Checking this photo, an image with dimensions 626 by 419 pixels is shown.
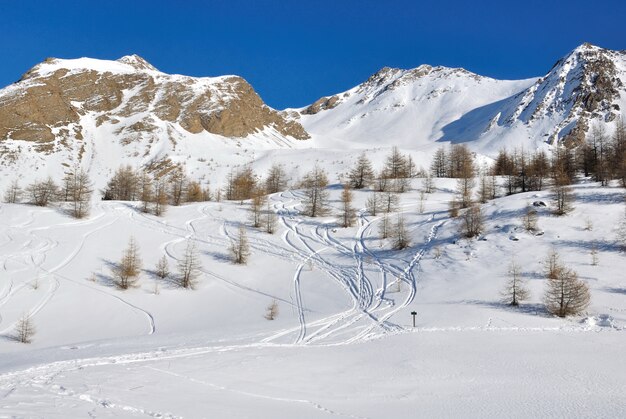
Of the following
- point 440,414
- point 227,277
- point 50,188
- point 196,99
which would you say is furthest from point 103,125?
point 440,414

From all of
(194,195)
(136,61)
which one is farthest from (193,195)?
(136,61)

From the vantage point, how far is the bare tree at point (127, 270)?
→ 36.4 metres

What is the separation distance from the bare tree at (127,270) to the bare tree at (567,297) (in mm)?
30233

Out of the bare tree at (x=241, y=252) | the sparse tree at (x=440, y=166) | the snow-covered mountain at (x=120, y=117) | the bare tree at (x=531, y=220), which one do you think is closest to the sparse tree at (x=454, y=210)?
the bare tree at (x=531, y=220)

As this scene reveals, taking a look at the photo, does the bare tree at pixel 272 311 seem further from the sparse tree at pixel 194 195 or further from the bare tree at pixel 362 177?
the bare tree at pixel 362 177

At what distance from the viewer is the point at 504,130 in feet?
468

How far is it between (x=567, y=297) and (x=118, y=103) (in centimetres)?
11733

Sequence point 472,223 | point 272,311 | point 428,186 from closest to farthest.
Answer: point 272,311
point 472,223
point 428,186

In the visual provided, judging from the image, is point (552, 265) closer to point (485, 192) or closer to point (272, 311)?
point (272, 311)

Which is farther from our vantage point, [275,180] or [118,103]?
[118,103]

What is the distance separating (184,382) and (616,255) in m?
33.7

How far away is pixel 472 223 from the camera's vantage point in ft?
137

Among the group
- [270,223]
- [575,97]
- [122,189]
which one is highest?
[575,97]

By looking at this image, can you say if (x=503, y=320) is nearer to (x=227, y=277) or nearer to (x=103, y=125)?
(x=227, y=277)
